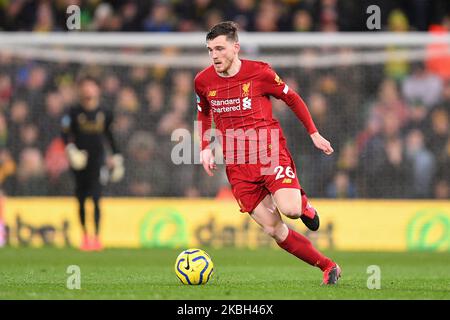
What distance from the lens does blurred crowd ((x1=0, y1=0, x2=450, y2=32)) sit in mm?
18531

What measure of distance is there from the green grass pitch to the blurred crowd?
5131mm

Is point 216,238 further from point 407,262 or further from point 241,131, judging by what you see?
point 241,131

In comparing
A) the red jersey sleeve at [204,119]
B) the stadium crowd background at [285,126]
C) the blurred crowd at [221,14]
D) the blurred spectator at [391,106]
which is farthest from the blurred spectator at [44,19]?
the red jersey sleeve at [204,119]

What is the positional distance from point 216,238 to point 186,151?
1913 mm

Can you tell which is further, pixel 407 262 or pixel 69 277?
pixel 407 262

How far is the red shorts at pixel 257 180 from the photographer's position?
874cm

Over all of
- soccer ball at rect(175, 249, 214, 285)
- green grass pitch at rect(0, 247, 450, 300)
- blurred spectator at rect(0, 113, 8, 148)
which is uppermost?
blurred spectator at rect(0, 113, 8, 148)

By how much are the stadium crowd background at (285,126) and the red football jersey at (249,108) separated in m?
7.49

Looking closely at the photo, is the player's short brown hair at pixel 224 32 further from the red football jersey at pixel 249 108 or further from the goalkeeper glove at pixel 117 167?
the goalkeeper glove at pixel 117 167

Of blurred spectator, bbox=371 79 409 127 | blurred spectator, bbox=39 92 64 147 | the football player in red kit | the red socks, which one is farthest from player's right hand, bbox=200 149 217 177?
blurred spectator, bbox=39 92 64 147

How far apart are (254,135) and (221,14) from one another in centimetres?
991

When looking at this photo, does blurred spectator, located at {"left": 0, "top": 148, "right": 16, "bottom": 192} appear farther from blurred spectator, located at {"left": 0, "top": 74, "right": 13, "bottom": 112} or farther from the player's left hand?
the player's left hand
